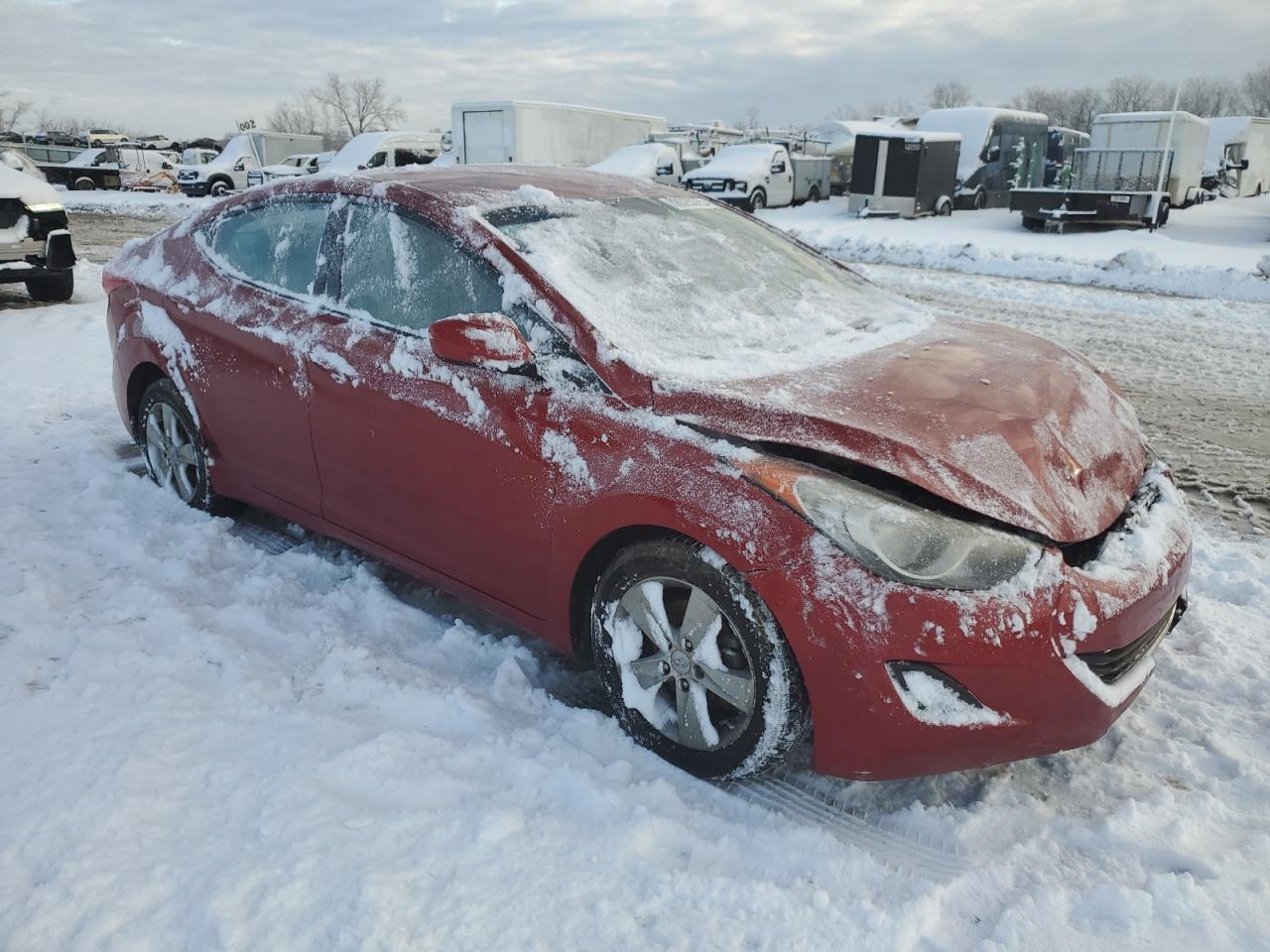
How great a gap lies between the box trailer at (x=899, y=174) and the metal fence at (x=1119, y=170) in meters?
2.84

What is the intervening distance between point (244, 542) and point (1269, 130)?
110 ft

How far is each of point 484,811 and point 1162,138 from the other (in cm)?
2104

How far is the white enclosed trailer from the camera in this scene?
60.4ft

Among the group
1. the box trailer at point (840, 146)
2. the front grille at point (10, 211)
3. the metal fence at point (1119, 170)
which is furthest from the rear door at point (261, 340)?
the box trailer at point (840, 146)

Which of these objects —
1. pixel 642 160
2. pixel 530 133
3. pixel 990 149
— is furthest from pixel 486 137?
pixel 990 149

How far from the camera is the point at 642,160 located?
70.3ft

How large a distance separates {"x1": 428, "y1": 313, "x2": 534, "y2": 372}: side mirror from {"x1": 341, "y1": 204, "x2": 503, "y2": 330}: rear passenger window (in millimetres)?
186

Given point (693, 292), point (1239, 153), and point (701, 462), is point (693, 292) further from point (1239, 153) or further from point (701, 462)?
point (1239, 153)

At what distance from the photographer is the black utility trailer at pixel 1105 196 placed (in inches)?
642

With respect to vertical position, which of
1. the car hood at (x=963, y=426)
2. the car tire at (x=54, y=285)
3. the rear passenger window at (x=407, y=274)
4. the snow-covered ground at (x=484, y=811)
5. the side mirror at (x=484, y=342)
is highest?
the rear passenger window at (x=407, y=274)

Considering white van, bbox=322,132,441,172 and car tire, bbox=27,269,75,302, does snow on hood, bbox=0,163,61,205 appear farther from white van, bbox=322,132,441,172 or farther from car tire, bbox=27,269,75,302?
white van, bbox=322,132,441,172

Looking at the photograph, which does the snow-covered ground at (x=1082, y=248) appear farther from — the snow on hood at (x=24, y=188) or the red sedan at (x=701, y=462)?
the snow on hood at (x=24, y=188)

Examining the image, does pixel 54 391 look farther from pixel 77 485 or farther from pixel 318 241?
pixel 318 241

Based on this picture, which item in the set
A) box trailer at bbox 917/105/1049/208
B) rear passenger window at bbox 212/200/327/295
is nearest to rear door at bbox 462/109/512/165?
box trailer at bbox 917/105/1049/208
